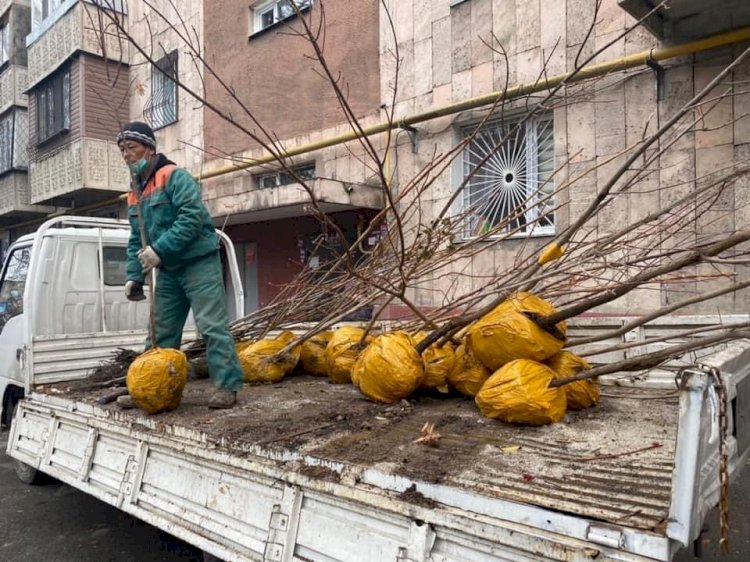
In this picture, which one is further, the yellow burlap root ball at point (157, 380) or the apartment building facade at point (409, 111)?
the apartment building facade at point (409, 111)

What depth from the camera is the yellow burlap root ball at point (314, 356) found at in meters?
3.91

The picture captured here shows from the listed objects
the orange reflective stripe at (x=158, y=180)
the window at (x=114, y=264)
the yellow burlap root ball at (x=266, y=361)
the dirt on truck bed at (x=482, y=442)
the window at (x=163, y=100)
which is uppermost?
the window at (x=163, y=100)

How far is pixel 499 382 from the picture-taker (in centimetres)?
235

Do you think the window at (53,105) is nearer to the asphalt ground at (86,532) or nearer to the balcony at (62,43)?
the balcony at (62,43)

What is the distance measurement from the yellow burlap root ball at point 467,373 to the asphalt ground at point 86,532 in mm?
1276

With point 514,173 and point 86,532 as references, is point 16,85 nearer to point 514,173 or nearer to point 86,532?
point 514,173

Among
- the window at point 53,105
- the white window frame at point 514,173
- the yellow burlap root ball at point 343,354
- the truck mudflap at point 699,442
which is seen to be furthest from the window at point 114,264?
the window at point 53,105

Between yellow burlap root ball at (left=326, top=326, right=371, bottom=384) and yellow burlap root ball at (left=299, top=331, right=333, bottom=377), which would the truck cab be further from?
yellow burlap root ball at (left=326, top=326, right=371, bottom=384)

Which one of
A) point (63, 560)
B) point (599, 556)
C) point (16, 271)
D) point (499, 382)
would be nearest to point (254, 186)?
point (16, 271)

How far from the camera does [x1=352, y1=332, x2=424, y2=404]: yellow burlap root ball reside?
271 centimetres

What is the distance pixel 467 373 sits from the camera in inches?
112

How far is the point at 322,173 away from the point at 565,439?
25.2ft

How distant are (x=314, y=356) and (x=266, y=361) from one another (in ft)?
1.30

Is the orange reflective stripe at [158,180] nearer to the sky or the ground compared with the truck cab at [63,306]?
nearer to the sky
